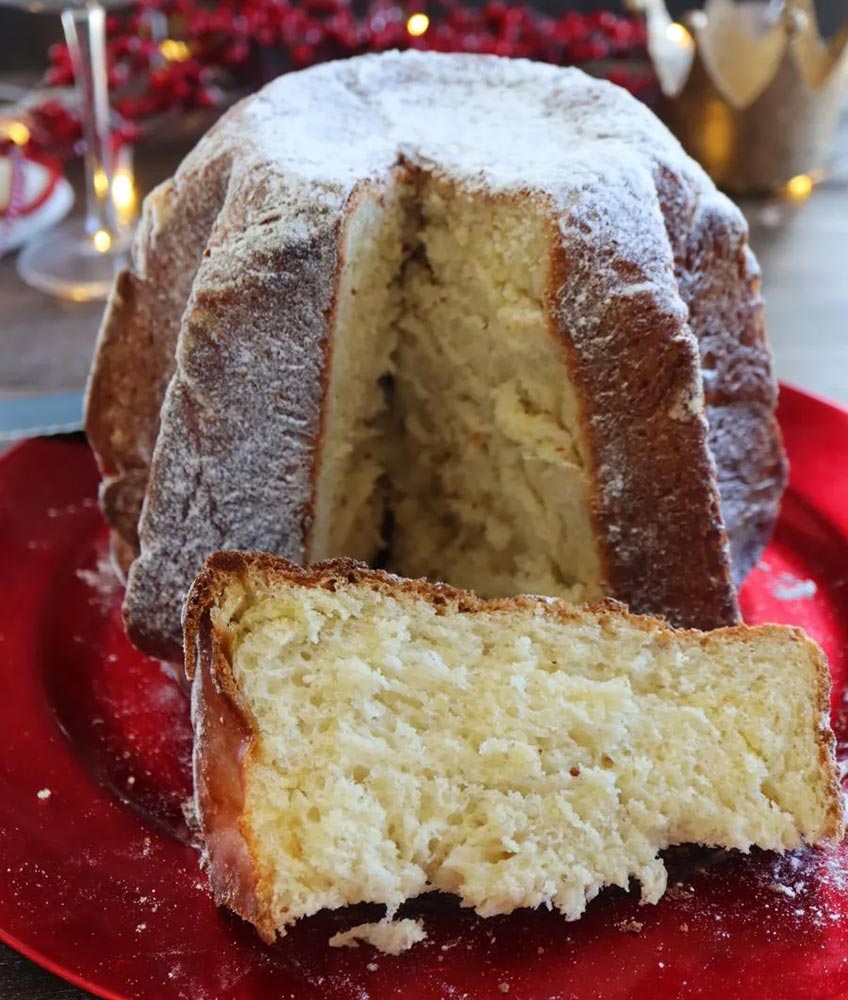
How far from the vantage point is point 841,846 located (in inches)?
55.2

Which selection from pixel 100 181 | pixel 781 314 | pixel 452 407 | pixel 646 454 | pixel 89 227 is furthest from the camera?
pixel 89 227

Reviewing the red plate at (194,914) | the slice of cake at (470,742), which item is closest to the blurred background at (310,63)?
the red plate at (194,914)

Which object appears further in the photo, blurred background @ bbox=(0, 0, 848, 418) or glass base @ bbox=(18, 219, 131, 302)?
glass base @ bbox=(18, 219, 131, 302)

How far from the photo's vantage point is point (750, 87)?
3.52 meters

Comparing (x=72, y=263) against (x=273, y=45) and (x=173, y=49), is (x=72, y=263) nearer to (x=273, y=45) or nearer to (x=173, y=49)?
(x=273, y=45)

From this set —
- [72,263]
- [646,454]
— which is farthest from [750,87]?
[646,454]

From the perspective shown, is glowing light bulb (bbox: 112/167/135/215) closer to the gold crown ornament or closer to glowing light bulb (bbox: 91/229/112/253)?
glowing light bulb (bbox: 91/229/112/253)

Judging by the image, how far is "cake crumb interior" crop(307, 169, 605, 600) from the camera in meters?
1.63

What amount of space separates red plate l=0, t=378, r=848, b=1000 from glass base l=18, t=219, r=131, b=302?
1.62 meters

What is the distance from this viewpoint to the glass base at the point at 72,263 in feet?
10.4

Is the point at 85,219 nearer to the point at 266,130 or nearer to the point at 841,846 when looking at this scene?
the point at 266,130

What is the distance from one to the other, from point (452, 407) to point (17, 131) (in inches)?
103

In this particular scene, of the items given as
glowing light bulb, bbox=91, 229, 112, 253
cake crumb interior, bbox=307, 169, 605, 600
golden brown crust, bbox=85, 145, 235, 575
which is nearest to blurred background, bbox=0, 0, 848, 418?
glowing light bulb, bbox=91, 229, 112, 253

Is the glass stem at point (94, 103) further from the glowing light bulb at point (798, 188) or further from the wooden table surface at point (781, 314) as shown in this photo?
the glowing light bulb at point (798, 188)
